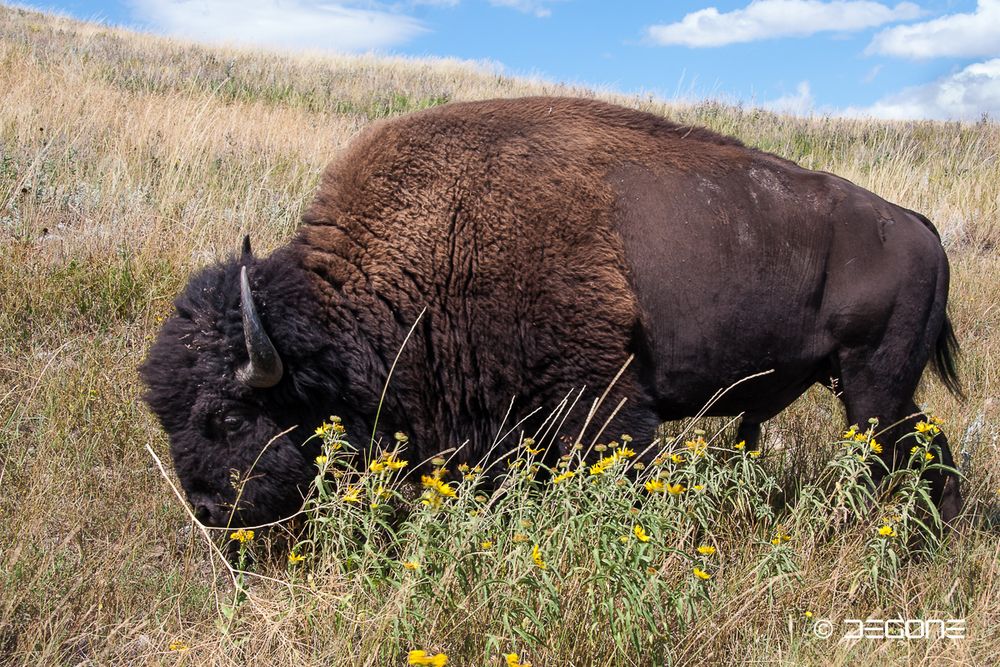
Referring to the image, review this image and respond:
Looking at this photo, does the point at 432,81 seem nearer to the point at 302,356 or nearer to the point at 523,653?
the point at 302,356

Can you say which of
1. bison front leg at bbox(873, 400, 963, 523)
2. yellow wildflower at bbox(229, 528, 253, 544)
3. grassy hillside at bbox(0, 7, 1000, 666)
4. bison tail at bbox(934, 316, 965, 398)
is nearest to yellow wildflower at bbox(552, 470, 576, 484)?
grassy hillside at bbox(0, 7, 1000, 666)

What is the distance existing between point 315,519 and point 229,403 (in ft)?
3.77

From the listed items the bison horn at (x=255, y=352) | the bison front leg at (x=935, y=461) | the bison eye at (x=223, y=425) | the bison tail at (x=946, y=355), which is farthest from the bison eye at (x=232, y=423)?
the bison tail at (x=946, y=355)

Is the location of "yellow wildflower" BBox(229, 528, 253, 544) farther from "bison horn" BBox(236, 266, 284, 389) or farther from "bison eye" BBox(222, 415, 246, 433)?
"bison horn" BBox(236, 266, 284, 389)

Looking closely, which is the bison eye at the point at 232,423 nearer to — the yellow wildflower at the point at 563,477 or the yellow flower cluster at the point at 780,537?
the yellow wildflower at the point at 563,477

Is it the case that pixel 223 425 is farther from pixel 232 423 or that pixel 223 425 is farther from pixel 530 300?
pixel 530 300

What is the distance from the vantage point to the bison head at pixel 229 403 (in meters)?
3.70

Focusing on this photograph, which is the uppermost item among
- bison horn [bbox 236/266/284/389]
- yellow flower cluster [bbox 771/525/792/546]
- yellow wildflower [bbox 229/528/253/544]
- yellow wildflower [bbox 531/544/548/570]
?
bison horn [bbox 236/266/284/389]

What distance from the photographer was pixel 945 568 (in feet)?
12.6

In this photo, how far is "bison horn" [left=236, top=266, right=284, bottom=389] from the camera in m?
3.45

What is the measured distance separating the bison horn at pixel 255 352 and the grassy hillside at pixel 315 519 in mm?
637

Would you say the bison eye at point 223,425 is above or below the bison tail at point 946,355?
below

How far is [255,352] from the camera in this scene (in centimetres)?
349

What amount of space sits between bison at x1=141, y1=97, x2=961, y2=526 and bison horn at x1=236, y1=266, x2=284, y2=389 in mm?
58
